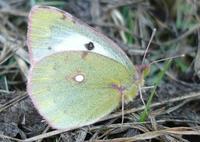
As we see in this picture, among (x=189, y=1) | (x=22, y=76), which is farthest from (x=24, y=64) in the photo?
(x=189, y=1)

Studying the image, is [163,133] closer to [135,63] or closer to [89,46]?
[89,46]

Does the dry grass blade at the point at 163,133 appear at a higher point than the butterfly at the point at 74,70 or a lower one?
lower

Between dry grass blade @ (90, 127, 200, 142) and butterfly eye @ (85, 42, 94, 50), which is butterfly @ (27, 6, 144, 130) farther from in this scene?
dry grass blade @ (90, 127, 200, 142)

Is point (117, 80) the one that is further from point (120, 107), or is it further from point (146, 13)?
point (146, 13)

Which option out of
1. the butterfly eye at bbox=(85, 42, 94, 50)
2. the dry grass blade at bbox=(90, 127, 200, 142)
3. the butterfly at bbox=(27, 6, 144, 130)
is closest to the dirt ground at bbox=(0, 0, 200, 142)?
the dry grass blade at bbox=(90, 127, 200, 142)

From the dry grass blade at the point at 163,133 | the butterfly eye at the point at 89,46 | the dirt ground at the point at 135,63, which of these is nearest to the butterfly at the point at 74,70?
the butterfly eye at the point at 89,46

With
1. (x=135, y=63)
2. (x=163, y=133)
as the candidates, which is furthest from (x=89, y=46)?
(x=135, y=63)

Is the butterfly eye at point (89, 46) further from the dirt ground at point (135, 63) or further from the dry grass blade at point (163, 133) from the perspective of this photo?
the dry grass blade at point (163, 133)
